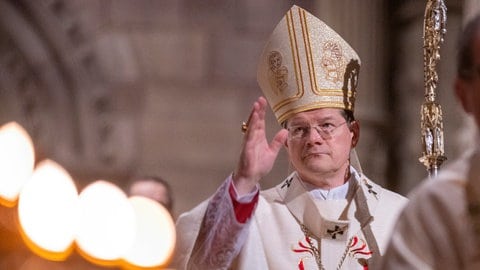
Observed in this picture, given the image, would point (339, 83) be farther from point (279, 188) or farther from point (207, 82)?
point (207, 82)

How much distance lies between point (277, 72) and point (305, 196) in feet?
1.28

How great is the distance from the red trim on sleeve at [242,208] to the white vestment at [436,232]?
107cm

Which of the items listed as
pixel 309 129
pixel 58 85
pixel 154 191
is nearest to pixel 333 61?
pixel 309 129

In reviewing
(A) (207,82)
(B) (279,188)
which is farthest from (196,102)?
(B) (279,188)

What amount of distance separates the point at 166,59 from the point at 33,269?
223 inches

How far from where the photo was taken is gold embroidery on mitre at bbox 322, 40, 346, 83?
4.26 m

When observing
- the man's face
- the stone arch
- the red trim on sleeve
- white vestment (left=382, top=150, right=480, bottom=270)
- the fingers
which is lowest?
the stone arch

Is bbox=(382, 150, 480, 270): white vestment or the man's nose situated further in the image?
the man's nose

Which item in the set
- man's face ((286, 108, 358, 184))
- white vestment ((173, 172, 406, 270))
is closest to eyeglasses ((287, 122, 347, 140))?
man's face ((286, 108, 358, 184))

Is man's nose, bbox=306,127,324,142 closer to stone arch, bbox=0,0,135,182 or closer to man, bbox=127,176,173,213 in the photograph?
man, bbox=127,176,173,213

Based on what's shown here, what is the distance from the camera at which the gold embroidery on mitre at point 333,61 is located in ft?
14.0

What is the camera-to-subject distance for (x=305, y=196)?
4.15 meters

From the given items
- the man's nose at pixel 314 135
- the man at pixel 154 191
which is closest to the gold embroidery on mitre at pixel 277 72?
the man's nose at pixel 314 135

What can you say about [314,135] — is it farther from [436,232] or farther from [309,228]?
[436,232]
